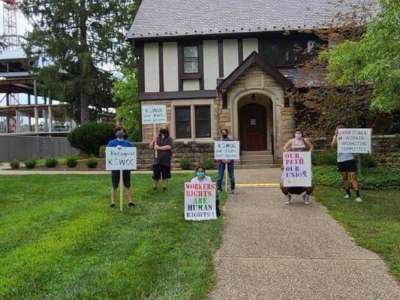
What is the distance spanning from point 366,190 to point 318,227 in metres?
5.74

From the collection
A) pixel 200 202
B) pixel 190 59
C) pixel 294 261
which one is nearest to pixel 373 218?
pixel 200 202

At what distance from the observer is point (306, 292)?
5434 millimetres

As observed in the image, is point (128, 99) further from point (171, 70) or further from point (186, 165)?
point (186, 165)

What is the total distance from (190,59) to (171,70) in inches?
38.8

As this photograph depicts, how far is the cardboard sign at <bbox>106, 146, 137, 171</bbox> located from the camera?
10.1m

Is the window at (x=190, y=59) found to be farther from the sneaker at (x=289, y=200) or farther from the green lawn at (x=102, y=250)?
the sneaker at (x=289, y=200)

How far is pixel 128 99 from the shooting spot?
39.8m

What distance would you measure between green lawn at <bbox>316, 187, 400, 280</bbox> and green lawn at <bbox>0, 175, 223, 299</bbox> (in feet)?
7.19

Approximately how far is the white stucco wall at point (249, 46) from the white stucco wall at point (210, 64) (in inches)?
49.9

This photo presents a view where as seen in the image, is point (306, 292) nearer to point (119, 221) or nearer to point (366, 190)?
point (119, 221)

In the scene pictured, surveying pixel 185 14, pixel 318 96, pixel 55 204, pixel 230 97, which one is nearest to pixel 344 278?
pixel 55 204

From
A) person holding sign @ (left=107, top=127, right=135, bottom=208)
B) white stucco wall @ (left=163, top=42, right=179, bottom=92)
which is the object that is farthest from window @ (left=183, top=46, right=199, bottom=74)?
person holding sign @ (left=107, top=127, right=135, bottom=208)

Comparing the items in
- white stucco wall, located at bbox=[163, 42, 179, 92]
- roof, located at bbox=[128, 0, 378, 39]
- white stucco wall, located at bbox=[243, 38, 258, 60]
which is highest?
roof, located at bbox=[128, 0, 378, 39]

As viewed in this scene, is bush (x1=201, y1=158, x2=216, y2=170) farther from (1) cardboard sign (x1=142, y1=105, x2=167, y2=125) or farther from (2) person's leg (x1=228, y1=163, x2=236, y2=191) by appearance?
(2) person's leg (x1=228, y1=163, x2=236, y2=191)
